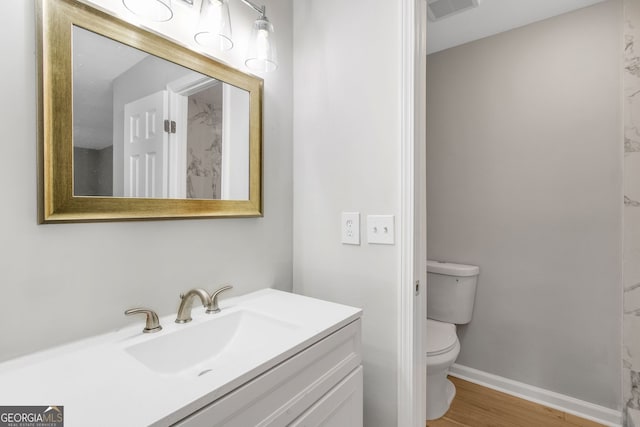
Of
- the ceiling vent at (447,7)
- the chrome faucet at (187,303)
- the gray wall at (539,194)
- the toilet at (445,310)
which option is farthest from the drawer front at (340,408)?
the ceiling vent at (447,7)

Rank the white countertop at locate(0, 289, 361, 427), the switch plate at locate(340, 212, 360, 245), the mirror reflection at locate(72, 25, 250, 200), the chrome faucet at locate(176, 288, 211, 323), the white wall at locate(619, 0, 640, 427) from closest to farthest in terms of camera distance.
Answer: the white countertop at locate(0, 289, 361, 427), the mirror reflection at locate(72, 25, 250, 200), the chrome faucet at locate(176, 288, 211, 323), the switch plate at locate(340, 212, 360, 245), the white wall at locate(619, 0, 640, 427)

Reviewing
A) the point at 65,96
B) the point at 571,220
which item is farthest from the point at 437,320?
the point at 65,96

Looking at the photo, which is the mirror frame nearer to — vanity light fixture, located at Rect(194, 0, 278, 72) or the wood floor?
vanity light fixture, located at Rect(194, 0, 278, 72)

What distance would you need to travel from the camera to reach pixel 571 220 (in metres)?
1.76

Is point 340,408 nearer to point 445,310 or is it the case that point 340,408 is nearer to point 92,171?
point 92,171

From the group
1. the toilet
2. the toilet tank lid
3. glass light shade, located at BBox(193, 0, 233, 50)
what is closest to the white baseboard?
the toilet

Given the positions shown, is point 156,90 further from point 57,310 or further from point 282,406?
point 282,406

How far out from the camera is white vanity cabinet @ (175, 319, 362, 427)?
23.7 inches

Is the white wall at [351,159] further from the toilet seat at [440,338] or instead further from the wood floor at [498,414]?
the wood floor at [498,414]

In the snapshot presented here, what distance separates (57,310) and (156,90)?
666 mm

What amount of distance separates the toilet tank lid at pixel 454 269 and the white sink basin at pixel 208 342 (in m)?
1.48

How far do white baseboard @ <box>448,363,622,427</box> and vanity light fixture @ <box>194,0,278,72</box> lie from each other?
2.27 m

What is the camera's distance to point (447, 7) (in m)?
1.76

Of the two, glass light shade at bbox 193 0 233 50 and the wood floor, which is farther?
the wood floor
